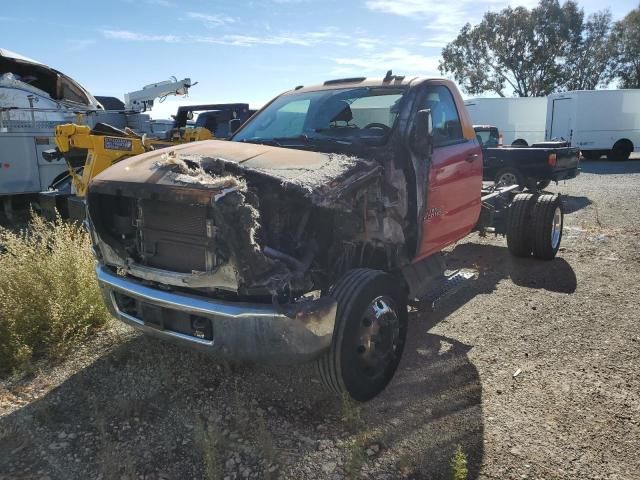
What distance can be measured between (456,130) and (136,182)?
3.07m

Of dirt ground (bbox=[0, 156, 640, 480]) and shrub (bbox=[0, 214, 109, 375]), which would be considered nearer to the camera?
dirt ground (bbox=[0, 156, 640, 480])

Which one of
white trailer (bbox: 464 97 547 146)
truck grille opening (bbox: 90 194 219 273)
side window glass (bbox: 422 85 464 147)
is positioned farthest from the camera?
white trailer (bbox: 464 97 547 146)

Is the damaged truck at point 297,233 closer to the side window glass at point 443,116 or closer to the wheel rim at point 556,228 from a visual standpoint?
the side window glass at point 443,116

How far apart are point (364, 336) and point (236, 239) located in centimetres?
116

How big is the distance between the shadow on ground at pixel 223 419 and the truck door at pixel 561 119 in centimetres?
2273

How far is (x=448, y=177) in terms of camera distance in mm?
4449

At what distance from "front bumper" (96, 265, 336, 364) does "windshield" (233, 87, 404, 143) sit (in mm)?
1612

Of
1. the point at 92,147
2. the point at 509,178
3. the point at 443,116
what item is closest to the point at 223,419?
the point at 443,116

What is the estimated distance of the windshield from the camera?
405 centimetres

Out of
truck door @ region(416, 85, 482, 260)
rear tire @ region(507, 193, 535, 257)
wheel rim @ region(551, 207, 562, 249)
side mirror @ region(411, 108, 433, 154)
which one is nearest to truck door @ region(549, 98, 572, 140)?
wheel rim @ region(551, 207, 562, 249)

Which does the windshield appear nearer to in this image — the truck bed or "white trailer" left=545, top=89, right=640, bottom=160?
the truck bed

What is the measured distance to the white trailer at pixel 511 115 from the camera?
79.6 feet

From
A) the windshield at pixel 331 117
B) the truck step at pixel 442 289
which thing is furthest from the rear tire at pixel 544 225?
the windshield at pixel 331 117

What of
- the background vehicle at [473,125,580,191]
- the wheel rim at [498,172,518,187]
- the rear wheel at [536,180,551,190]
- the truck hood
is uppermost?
the truck hood
